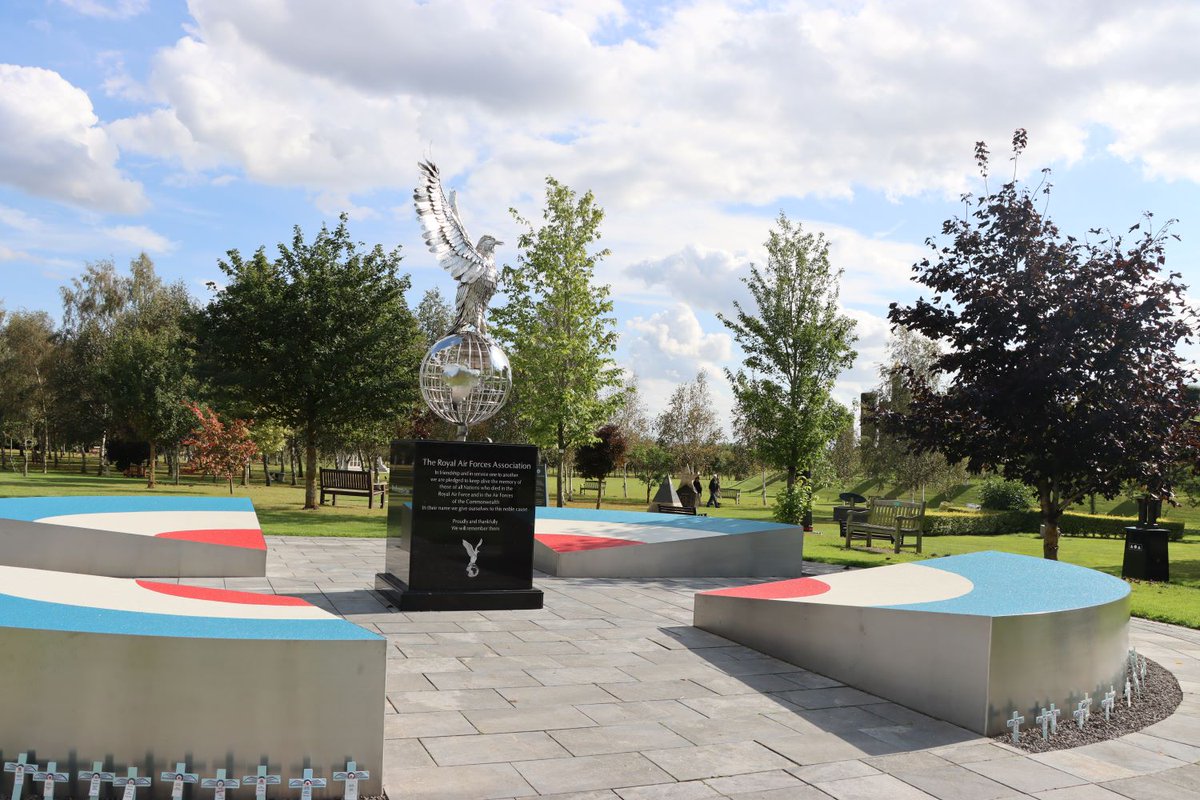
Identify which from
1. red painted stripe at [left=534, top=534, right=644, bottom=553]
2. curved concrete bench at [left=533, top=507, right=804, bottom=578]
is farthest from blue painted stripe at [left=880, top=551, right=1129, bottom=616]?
red painted stripe at [left=534, top=534, right=644, bottom=553]

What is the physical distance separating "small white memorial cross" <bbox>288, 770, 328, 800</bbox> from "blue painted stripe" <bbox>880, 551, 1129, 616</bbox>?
4.23 m

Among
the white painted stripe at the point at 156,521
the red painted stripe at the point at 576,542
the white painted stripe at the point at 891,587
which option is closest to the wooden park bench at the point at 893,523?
the red painted stripe at the point at 576,542

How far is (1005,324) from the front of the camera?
1308cm

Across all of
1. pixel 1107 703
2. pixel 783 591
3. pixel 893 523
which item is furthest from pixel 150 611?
pixel 893 523

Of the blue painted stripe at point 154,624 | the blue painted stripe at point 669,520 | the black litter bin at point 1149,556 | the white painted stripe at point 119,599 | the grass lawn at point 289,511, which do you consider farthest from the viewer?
the grass lawn at point 289,511

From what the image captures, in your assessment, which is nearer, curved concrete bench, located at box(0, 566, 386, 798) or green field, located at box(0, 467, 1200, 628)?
curved concrete bench, located at box(0, 566, 386, 798)

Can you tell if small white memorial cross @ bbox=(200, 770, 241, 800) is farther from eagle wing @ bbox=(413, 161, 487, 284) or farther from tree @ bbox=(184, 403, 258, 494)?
tree @ bbox=(184, 403, 258, 494)

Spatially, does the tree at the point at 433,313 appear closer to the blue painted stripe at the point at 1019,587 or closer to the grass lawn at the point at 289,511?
the grass lawn at the point at 289,511

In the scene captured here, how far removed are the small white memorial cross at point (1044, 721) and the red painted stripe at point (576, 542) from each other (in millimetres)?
6794

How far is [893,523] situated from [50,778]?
56.8 feet

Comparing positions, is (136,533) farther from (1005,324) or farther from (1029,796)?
(1005,324)

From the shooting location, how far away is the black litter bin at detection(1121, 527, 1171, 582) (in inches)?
597

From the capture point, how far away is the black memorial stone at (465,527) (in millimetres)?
8969

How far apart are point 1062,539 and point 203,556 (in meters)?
24.9
